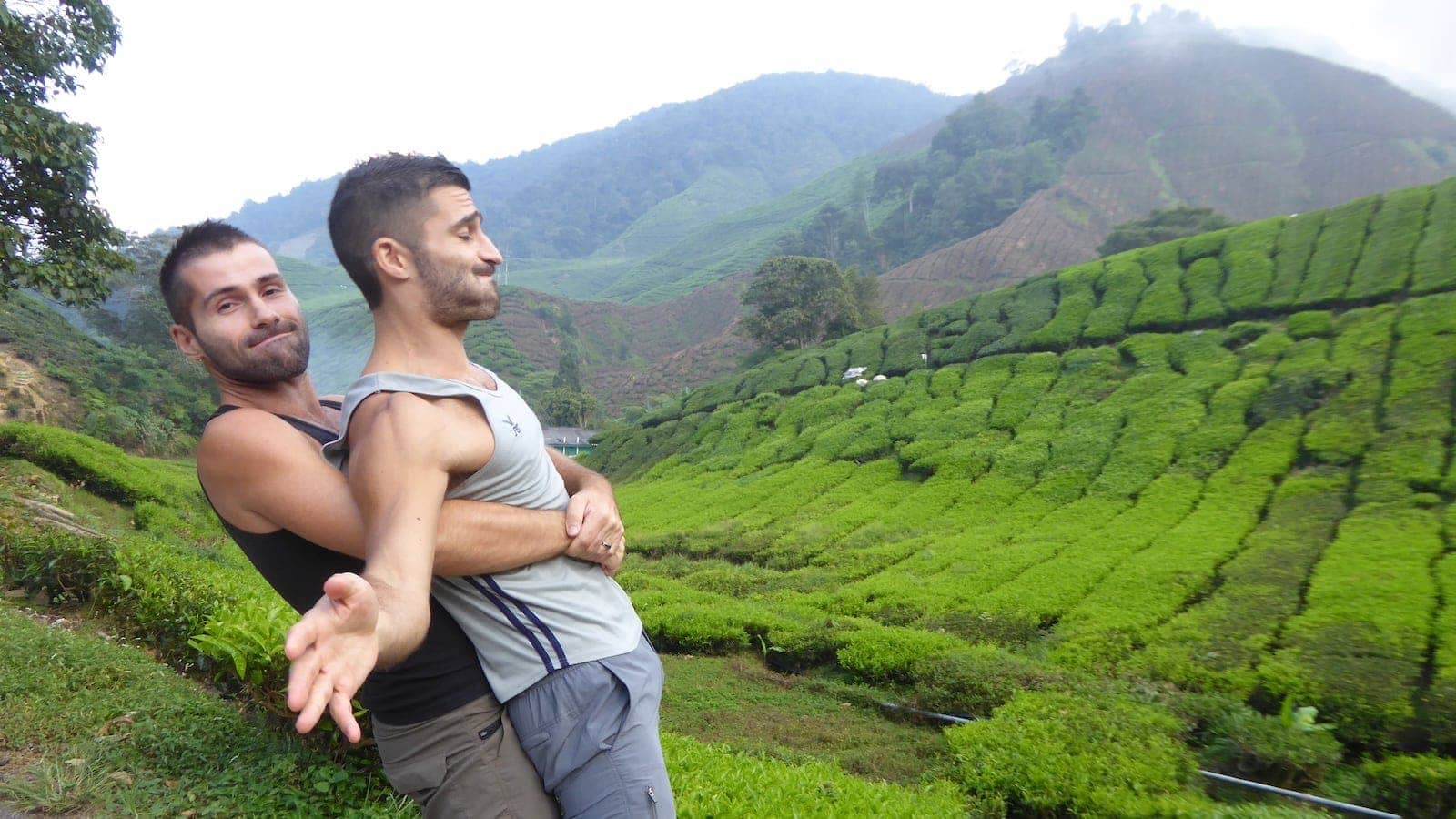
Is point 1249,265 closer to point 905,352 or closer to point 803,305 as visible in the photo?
point 905,352

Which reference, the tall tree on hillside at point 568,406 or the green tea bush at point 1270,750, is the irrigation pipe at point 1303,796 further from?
the tall tree on hillside at point 568,406

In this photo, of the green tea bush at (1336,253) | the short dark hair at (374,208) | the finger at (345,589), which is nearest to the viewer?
the finger at (345,589)

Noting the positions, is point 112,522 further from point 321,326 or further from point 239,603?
point 321,326

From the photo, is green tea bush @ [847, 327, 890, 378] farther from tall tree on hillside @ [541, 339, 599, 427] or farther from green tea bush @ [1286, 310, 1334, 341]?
tall tree on hillside @ [541, 339, 599, 427]

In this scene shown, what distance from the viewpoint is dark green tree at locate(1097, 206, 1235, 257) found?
112ft

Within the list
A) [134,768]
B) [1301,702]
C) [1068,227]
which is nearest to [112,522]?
[134,768]

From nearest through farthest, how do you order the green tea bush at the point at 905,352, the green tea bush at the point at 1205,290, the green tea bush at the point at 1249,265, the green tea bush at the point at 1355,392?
1. the green tea bush at the point at 1355,392
2. the green tea bush at the point at 1249,265
3. the green tea bush at the point at 1205,290
4. the green tea bush at the point at 905,352

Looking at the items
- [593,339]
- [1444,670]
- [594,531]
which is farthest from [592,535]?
[593,339]

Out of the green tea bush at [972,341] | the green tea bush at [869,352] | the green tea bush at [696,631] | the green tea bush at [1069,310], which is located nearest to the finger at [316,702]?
the green tea bush at [696,631]

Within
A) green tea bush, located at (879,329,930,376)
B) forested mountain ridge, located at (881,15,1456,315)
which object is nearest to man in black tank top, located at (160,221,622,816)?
green tea bush, located at (879,329,930,376)

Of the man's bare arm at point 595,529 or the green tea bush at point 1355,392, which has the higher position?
the man's bare arm at point 595,529

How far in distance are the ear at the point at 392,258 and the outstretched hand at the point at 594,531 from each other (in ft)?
1.59

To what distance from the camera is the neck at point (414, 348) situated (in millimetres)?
1483

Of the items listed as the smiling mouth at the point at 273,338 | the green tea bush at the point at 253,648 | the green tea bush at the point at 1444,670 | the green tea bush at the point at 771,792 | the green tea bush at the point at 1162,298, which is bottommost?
the green tea bush at the point at 1444,670
